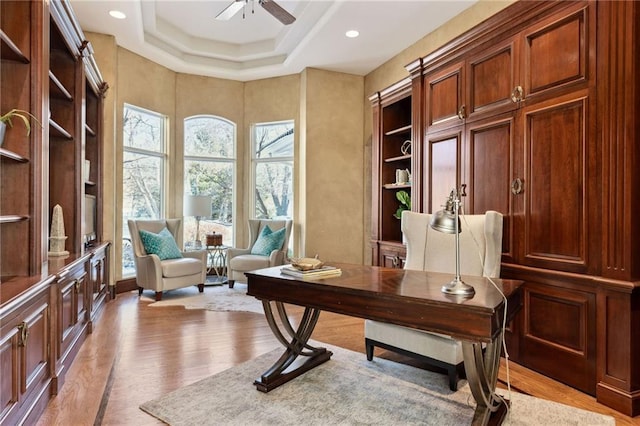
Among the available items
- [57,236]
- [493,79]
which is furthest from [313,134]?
[57,236]

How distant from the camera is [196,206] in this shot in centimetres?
586

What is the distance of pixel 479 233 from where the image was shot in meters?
2.79

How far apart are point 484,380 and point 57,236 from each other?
11.0 ft

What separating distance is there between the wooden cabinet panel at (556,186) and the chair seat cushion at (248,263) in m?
3.60

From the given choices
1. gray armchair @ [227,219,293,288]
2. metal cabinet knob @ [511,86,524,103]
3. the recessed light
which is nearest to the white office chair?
metal cabinet knob @ [511,86,524,103]

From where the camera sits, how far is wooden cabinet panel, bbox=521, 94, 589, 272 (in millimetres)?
2543

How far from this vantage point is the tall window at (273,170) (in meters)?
6.70

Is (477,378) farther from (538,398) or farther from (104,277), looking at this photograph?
(104,277)

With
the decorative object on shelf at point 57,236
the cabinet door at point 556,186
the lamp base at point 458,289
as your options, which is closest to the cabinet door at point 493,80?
the cabinet door at point 556,186

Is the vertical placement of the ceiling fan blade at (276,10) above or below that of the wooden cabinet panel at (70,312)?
above

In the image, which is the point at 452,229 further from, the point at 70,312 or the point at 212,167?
the point at 212,167

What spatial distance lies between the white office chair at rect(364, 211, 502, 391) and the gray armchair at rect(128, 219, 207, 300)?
313 cm

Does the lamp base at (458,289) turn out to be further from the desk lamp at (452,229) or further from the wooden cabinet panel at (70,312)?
the wooden cabinet panel at (70,312)

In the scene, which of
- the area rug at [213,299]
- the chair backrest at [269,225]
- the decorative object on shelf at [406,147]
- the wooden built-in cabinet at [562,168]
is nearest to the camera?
the wooden built-in cabinet at [562,168]
